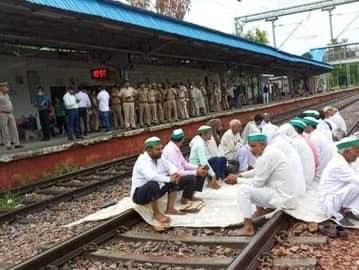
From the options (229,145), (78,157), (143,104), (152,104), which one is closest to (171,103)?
(152,104)

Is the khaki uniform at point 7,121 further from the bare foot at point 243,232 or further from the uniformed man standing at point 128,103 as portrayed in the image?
the bare foot at point 243,232

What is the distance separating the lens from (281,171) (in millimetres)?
6160

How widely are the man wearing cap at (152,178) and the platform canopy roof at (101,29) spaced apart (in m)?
5.90

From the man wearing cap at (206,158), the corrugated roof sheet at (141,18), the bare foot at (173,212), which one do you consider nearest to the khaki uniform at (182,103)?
the corrugated roof sheet at (141,18)

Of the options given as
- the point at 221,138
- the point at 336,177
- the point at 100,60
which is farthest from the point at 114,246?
the point at 100,60

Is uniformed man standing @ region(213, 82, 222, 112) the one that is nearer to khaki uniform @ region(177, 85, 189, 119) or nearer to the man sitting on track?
khaki uniform @ region(177, 85, 189, 119)

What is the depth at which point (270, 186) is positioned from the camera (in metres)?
6.27

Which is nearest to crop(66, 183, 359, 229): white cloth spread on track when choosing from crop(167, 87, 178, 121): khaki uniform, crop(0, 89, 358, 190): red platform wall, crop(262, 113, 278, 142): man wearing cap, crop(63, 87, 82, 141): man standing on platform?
crop(262, 113, 278, 142): man wearing cap

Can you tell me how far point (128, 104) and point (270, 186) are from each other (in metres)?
11.5

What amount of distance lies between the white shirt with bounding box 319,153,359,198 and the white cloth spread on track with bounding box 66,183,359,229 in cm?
34

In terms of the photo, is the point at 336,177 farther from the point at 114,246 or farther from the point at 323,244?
the point at 114,246

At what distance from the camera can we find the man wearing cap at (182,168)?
729cm

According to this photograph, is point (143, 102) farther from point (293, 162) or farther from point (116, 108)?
point (293, 162)

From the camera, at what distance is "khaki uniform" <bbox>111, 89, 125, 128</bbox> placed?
57.2ft
